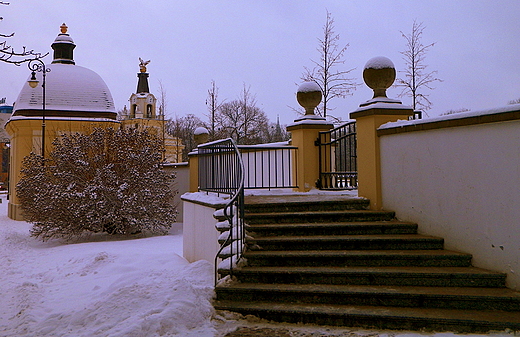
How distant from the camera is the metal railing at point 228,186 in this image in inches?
209

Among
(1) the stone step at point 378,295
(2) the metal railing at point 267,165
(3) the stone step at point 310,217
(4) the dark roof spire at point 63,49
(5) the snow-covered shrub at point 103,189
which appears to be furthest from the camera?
(4) the dark roof spire at point 63,49

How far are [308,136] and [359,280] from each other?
504cm

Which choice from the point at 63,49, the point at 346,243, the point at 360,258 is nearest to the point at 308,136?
the point at 346,243

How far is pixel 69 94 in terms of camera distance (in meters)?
23.3

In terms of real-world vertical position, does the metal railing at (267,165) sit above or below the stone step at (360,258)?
above

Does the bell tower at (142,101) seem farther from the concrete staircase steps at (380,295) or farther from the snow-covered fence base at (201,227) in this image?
the concrete staircase steps at (380,295)

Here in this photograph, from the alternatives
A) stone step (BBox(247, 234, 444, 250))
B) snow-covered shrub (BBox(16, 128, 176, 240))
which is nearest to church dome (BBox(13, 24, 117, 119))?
snow-covered shrub (BBox(16, 128, 176, 240))

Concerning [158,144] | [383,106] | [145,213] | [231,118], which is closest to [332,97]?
[158,144]

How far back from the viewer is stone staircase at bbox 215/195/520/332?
4.28m

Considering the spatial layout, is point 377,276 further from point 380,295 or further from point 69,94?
point 69,94

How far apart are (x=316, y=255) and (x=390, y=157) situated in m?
2.30

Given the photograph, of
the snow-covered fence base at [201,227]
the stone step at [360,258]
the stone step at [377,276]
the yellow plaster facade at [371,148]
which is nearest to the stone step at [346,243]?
the stone step at [360,258]

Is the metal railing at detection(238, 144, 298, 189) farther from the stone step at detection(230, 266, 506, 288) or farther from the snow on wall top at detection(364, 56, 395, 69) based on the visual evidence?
the stone step at detection(230, 266, 506, 288)

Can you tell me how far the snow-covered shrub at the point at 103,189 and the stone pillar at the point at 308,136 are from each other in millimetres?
6480
